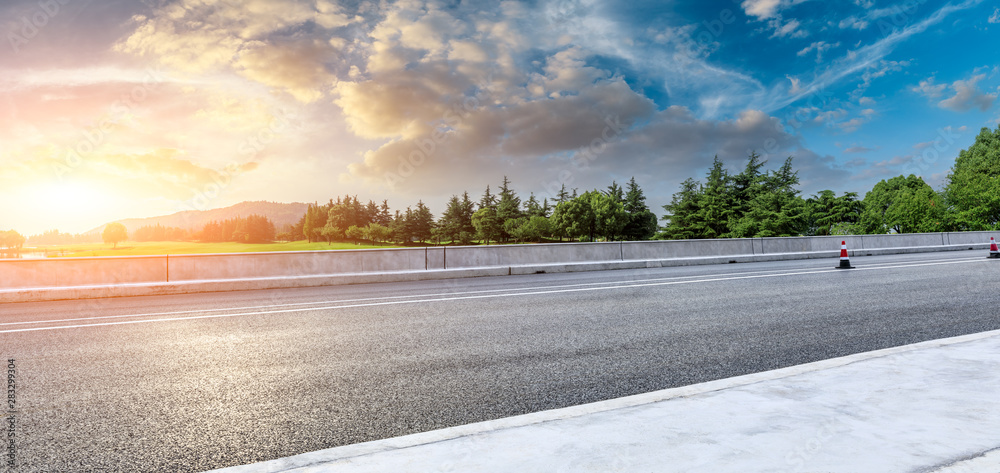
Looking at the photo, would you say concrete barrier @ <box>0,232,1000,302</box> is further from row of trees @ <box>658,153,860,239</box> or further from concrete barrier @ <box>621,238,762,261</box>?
row of trees @ <box>658,153,860,239</box>

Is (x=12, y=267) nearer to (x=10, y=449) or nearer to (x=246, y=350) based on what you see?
(x=246, y=350)

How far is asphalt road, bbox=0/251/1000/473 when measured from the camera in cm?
343

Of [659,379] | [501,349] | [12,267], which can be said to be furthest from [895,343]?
[12,267]

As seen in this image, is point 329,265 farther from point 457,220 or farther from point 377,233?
point 377,233

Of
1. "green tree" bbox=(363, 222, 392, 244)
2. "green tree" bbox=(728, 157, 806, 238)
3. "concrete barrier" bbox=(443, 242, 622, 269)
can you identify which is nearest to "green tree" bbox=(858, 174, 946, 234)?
"green tree" bbox=(728, 157, 806, 238)

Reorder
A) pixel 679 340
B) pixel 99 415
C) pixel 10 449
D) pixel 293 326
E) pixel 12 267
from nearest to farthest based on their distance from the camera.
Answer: pixel 10 449 < pixel 99 415 < pixel 679 340 < pixel 293 326 < pixel 12 267

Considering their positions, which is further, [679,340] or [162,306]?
[162,306]

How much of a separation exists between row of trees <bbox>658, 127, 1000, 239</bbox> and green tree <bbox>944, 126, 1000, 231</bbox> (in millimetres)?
87

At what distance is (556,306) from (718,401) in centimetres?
559

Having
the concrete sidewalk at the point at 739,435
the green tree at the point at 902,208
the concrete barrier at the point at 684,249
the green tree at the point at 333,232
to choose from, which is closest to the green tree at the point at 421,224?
the green tree at the point at 333,232

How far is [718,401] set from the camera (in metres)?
3.44

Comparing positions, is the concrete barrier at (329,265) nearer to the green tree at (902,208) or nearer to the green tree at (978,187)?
the green tree at (978,187)

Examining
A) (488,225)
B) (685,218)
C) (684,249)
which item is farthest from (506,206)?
(684,249)

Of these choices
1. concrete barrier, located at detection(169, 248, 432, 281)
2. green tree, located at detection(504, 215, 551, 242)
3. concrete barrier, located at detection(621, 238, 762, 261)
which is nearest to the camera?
concrete barrier, located at detection(169, 248, 432, 281)
